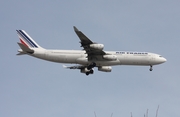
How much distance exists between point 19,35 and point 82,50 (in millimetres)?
13589

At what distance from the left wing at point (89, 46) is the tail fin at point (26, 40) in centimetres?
1112

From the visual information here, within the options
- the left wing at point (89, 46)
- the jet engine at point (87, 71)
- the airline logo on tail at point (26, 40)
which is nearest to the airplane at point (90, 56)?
the left wing at point (89, 46)

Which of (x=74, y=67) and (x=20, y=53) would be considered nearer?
(x=20, y=53)

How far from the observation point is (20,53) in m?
94.6

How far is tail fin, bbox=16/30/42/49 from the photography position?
9931cm

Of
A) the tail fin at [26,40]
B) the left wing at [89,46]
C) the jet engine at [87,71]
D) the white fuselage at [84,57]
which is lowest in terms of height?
the jet engine at [87,71]

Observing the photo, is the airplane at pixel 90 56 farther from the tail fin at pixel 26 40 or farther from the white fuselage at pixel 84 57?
the tail fin at pixel 26 40

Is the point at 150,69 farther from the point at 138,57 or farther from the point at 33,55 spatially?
the point at 33,55

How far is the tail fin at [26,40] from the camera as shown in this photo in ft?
326

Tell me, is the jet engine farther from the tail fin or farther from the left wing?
the tail fin

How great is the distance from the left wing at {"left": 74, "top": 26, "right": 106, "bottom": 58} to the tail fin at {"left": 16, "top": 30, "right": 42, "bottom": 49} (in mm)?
11125

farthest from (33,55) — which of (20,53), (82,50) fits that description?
(82,50)

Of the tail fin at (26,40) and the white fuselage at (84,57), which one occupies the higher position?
the tail fin at (26,40)

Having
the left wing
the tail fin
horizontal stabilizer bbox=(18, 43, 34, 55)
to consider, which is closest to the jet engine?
the left wing
